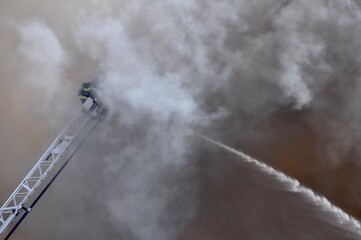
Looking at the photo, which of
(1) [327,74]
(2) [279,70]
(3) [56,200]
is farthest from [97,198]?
(1) [327,74]

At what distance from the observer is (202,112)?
62.1ft

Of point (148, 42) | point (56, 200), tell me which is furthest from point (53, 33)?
point (56, 200)

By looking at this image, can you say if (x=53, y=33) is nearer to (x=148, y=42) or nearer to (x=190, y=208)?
(x=148, y=42)

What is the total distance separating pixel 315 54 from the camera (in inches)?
671

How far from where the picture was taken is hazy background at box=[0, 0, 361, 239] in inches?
672

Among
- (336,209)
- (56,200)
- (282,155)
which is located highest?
(282,155)

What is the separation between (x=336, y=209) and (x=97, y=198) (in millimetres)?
11739

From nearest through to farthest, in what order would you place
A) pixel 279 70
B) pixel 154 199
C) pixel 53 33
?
pixel 279 70 → pixel 154 199 → pixel 53 33

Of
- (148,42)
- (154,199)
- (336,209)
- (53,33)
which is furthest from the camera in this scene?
(53,33)

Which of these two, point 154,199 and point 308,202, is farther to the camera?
point 154,199

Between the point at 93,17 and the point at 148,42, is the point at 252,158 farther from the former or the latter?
the point at 93,17

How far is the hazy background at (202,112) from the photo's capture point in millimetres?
17078

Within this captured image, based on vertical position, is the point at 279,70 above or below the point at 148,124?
above

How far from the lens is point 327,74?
1727 centimetres
